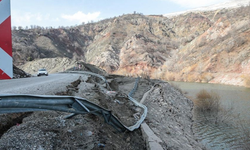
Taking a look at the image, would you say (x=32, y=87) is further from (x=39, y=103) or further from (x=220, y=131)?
(x=220, y=131)

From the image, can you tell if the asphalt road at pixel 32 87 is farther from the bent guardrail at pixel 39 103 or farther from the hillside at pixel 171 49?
the hillside at pixel 171 49

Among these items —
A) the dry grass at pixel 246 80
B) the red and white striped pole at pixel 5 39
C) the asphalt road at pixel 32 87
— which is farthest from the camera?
the dry grass at pixel 246 80

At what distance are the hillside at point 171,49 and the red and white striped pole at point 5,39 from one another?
3177 centimetres

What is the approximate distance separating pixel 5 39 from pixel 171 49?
219 feet

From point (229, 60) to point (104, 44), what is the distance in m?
47.3

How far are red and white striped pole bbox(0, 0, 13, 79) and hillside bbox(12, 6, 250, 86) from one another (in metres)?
31.8

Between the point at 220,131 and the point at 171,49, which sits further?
the point at 171,49

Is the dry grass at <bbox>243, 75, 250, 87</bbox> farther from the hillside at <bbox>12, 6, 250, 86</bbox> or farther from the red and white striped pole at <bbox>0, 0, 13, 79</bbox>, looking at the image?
the red and white striped pole at <bbox>0, 0, 13, 79</bbox>

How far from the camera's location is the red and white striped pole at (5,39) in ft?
7.35

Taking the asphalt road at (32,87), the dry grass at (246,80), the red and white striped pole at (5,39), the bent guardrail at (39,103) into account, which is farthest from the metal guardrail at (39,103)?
the dry grass at (246,80)

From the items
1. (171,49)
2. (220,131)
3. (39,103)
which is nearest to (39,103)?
(39,103)

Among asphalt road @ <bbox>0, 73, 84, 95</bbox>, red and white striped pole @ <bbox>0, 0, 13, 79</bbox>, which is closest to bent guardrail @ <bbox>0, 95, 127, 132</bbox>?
red and white striped pole @ <bbox>0, 0, 13, 79</bbox>

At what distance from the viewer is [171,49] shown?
66000 mm

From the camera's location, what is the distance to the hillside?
126 ft
